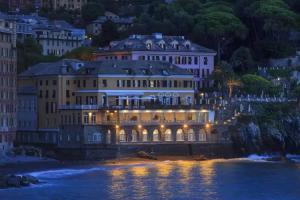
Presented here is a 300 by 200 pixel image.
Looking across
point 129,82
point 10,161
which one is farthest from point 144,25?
point 10,161

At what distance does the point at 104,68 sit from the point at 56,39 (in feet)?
117

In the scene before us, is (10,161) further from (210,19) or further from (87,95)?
(210,19)

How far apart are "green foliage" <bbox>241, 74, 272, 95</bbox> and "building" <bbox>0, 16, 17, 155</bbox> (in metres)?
26.0

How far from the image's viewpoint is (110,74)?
108062mm

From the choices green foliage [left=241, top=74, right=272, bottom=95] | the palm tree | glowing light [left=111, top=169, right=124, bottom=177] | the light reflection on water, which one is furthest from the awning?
glowing light [left=111, top=169, right=124, bottom=177]

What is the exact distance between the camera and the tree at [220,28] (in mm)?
130663

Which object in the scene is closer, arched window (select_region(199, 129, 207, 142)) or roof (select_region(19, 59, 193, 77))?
arched window (select_region(199, 129, 207, 142))

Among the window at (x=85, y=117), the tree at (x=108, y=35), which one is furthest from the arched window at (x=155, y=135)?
the tree at (x=108, y=35)

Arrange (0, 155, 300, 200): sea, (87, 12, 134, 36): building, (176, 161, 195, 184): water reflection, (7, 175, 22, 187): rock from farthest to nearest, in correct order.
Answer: (87, 12, 134, 36): building < (176, 161, 195, 184): water reflection < (7, 175, 22, 187): rock < (0, 155, 300, 200): sea

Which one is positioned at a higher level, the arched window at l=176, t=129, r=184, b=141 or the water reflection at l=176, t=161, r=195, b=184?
the arched window at l=176, t=129, r=184, b=141

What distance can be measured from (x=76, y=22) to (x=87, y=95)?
2483 inches

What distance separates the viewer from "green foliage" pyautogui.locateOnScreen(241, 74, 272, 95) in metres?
120

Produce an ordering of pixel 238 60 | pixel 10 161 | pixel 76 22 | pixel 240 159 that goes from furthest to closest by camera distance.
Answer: pixel 76 22 < pixel 238 60 < pixel 240 159 < pixel 10 161

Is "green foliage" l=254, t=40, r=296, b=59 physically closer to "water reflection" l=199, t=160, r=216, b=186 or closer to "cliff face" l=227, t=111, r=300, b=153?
"cliff face" l=227, t=111, r=300, b=153
